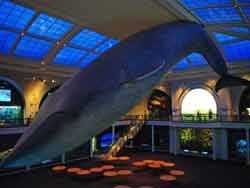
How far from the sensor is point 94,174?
1867 cm

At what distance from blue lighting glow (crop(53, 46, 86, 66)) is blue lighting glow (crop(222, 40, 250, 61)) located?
58.1 feet

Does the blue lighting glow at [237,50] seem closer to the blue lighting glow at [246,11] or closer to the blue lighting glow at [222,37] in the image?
the blue lighting glow at [222,37]

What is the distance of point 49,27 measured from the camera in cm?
2169

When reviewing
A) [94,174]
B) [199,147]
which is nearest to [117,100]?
[94,174]

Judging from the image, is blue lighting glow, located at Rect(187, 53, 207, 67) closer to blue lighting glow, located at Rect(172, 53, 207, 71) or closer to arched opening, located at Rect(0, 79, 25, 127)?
blue lighting glow, located at Rect(172, 53, 207, 71)

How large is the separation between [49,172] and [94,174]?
4.53 metres

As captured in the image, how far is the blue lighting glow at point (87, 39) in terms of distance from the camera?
23.7 meters

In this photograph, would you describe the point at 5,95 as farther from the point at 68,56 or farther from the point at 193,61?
the point at 193,61

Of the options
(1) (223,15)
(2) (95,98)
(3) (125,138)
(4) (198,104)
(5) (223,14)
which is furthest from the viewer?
(4) (198,104)

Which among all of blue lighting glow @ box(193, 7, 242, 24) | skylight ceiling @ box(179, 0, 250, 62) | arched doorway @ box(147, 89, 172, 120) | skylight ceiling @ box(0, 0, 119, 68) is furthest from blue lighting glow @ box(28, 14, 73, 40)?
arched doorway @ box(147, 89, 172, 120)

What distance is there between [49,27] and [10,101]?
10.5 m

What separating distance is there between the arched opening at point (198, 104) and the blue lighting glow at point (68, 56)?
1611 cm

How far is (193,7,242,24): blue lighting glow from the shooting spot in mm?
16125

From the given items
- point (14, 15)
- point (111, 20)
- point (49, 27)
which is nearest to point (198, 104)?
point (49, 27)
